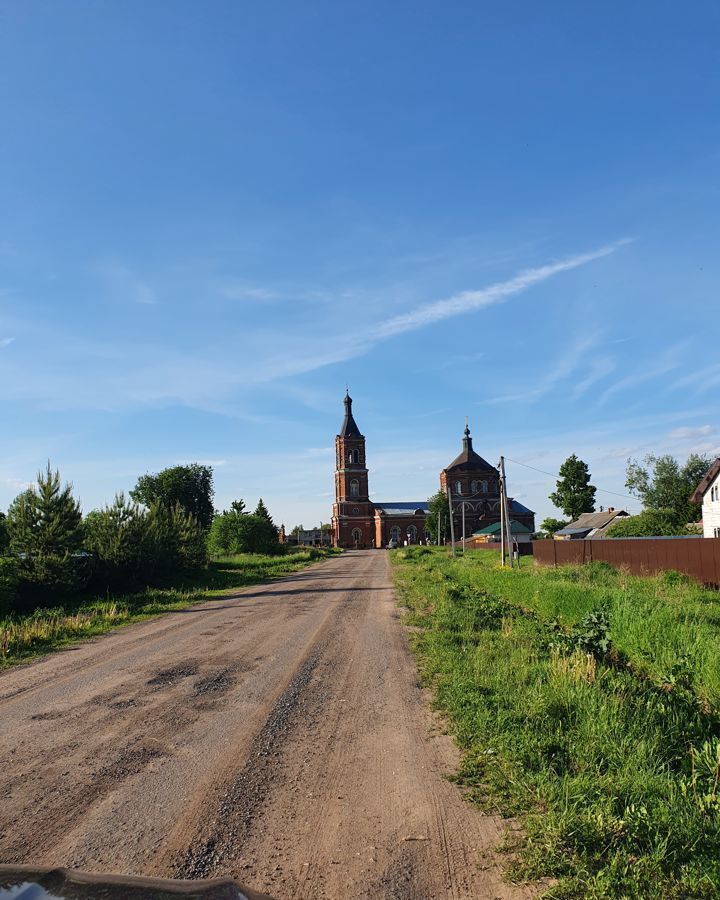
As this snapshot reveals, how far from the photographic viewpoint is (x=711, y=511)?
112 feet

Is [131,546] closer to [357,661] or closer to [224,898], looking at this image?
[357,661]

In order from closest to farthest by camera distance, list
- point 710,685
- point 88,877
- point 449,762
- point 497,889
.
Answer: point 88,877 < point 497,889 < point 449,762 < point 710,685

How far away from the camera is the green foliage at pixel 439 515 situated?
88.7 meters

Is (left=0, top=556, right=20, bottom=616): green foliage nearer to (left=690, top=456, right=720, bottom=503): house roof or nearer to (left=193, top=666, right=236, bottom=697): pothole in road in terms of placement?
(left=193, top=666, right=236, bottom=697): pothole in road

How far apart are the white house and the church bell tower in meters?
69.9

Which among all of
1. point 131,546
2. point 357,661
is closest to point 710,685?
point 357,661

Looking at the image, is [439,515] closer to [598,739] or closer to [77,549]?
[77,549]

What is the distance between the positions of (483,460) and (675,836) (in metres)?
102

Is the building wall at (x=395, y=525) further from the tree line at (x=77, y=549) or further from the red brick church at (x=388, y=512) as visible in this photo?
the tree line at (x=77, y=549)

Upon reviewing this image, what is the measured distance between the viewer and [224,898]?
8.98 feet

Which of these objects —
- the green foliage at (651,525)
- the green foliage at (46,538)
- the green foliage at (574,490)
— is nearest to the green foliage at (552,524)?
the green foliage at (574,490)

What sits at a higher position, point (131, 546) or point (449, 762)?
point (131, 546)

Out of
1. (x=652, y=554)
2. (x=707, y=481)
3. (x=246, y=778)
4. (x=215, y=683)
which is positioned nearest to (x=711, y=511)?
(x=707, y=481)

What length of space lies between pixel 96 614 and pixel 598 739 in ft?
51.8
